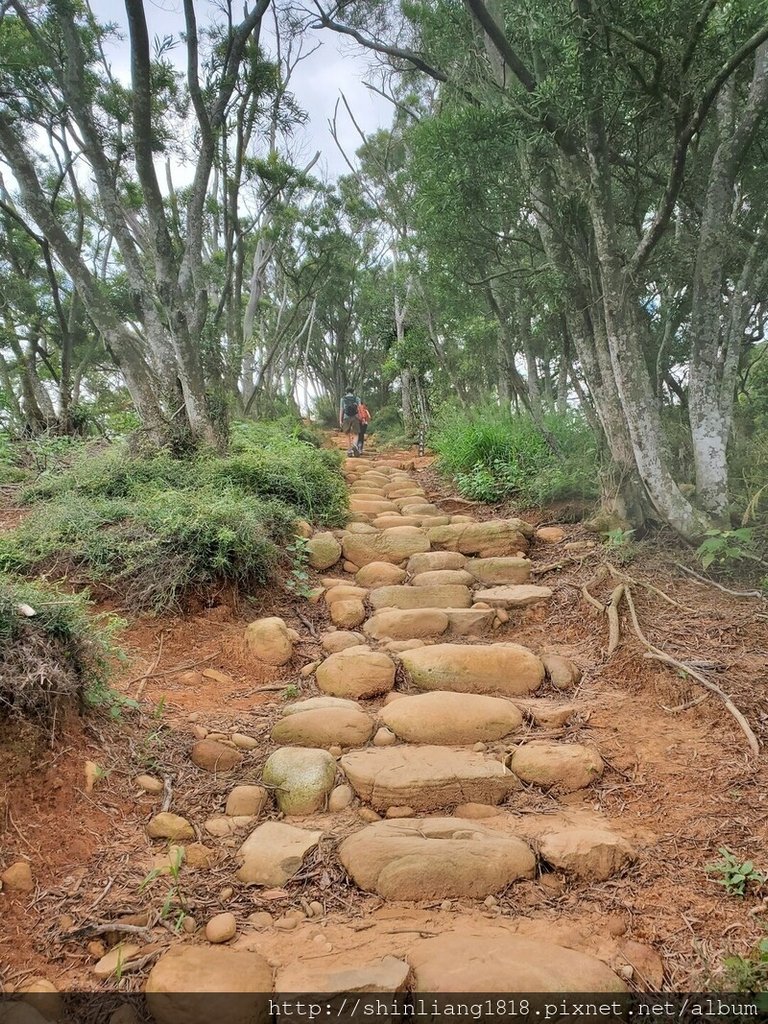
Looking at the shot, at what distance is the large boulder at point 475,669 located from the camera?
3.03m

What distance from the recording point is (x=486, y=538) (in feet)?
16.1

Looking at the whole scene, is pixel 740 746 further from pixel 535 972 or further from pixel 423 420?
pixel 423 420

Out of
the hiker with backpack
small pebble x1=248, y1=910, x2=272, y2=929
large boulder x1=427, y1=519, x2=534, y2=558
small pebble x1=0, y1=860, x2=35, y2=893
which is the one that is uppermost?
the hiker with backpack

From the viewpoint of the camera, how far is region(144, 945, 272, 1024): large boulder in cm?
135

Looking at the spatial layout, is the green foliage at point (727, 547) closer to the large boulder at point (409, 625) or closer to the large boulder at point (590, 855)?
the large boulder at point (409, 625)

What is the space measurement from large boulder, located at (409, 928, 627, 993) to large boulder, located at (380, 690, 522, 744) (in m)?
1.07

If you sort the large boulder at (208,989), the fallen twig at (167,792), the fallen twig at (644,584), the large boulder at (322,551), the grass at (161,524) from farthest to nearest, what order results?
1. the large boulder at (322,551)
2. the grass at (161,524)
3. the fallen twig at (644,584)
4. the fallen twig at (167,792)
5. the large boulder at (208,989)

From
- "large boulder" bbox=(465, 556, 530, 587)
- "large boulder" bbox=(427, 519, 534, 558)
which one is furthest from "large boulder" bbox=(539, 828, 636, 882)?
"large boulder" bbox=(427, 519, 534, 558)

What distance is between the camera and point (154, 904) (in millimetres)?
1631

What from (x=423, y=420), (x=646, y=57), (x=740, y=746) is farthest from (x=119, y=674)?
(x=423, y=420)

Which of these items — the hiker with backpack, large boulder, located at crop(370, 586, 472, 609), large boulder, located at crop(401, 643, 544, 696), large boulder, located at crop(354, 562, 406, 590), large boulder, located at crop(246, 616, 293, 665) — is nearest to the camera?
large boulder, located at crop(401, 643, 544, 696)

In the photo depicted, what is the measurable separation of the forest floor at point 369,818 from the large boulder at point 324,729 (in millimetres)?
130

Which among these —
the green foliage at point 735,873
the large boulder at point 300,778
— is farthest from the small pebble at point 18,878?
the green foliage at point 735,873

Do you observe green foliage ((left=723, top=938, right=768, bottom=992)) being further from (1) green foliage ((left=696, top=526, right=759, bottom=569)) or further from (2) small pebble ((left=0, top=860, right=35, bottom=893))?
(1) green foliage ((left=696, top=526, right=759, bottom=569))
